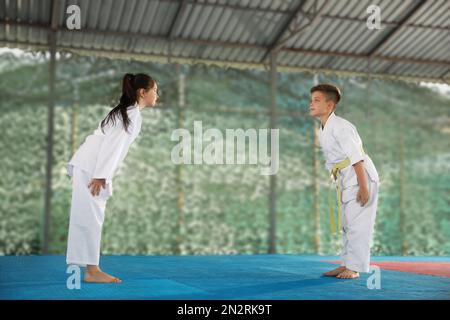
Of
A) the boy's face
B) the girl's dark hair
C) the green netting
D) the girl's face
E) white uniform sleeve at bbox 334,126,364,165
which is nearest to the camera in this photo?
the girl's dark hair

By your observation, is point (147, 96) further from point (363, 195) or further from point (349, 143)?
point (363, 195)

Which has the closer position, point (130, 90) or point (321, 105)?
point (130, 90)

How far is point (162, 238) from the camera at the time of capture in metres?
8.71

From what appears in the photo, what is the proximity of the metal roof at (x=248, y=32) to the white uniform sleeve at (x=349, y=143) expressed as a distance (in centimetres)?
410

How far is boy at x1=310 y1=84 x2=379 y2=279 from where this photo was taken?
455 cm

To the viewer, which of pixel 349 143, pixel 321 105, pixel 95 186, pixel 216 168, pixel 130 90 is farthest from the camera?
pixel 216 168

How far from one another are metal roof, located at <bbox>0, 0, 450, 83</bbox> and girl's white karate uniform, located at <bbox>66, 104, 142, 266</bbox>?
458 centimetres

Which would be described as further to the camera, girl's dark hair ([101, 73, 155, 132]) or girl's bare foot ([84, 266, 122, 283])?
girl's dark hair ([101, 73, 155, 132])

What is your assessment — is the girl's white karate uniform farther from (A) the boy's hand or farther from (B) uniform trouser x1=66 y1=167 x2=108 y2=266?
(A) the boy's hand

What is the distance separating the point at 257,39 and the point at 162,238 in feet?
11.2

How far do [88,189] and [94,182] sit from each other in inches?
3.6

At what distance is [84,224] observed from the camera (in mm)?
3977

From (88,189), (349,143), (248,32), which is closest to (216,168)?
(248,32)

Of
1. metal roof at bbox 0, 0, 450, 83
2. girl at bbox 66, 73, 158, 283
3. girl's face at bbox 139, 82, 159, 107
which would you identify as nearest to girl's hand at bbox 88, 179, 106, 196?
girl at bbox 66, 73, 158, 283
